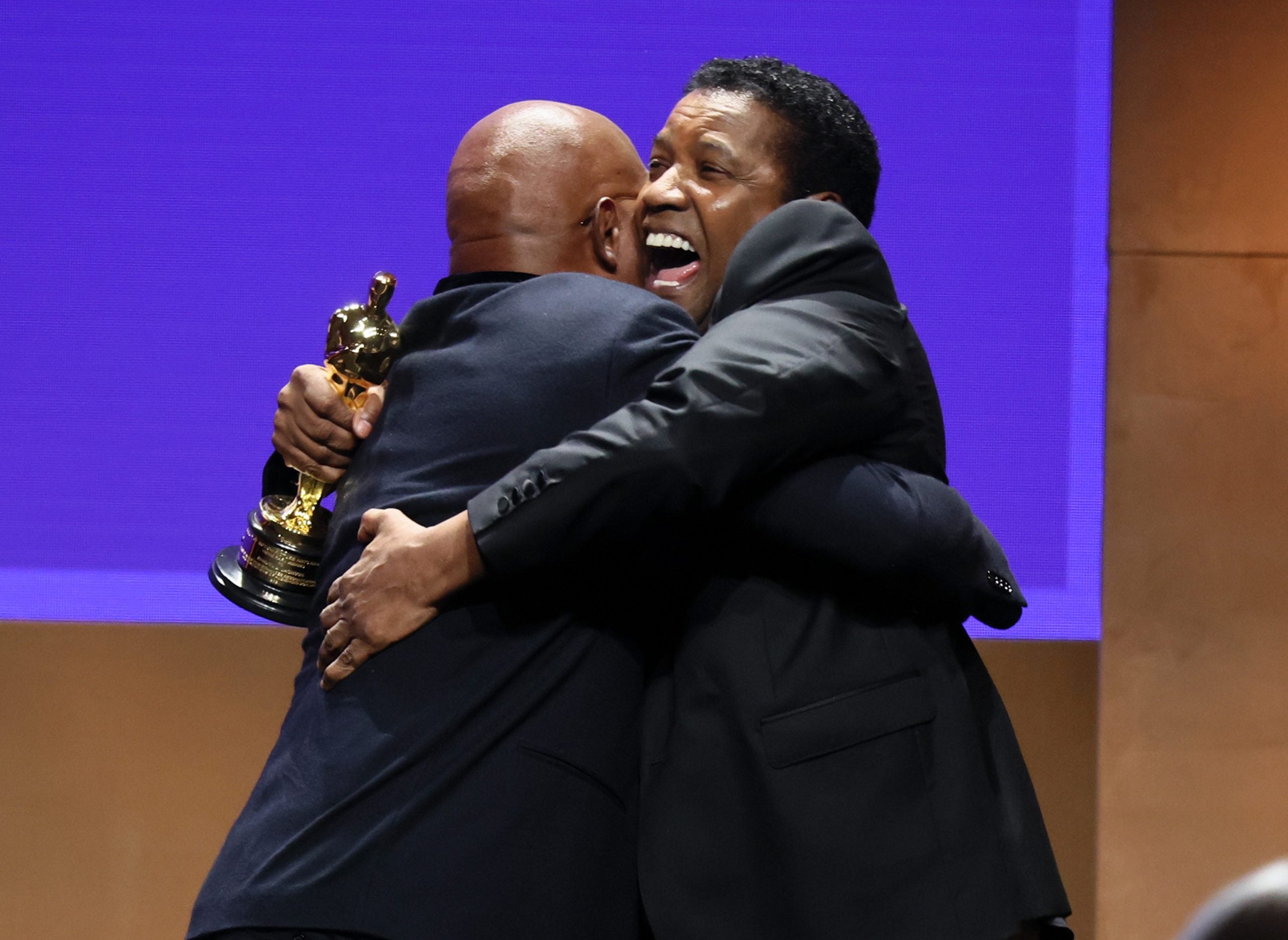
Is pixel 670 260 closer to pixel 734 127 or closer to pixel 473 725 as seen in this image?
pixel 734 127

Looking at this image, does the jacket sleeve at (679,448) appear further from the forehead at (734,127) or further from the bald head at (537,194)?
the forehead at (734,127)

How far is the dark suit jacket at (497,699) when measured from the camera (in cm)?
153

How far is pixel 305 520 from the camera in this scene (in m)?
2.01

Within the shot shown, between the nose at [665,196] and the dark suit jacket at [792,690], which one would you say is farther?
the nose at [665,196]

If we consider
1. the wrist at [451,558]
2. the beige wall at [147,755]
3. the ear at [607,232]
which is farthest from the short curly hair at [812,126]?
the beige wall at [147,755]

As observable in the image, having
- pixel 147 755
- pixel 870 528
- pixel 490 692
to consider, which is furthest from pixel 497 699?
pixel 147 755

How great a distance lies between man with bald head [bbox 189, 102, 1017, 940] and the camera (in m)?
1.53

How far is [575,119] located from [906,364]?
0.61 meters

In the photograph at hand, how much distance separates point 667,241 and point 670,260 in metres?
0.04

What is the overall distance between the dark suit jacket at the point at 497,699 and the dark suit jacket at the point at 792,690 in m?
0.07

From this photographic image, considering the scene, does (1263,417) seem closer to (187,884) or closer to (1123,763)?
(1123,763)

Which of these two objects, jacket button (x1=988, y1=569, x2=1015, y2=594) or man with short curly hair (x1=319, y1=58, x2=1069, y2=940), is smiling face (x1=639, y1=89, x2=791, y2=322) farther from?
jacket button (x1=988, y1=569, x2=1015, y2=594)

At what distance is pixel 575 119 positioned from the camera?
6.71 feet

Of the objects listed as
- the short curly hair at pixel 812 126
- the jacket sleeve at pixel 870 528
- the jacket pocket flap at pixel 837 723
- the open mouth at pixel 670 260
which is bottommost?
the jacket pocket flap at pixel 837 723
